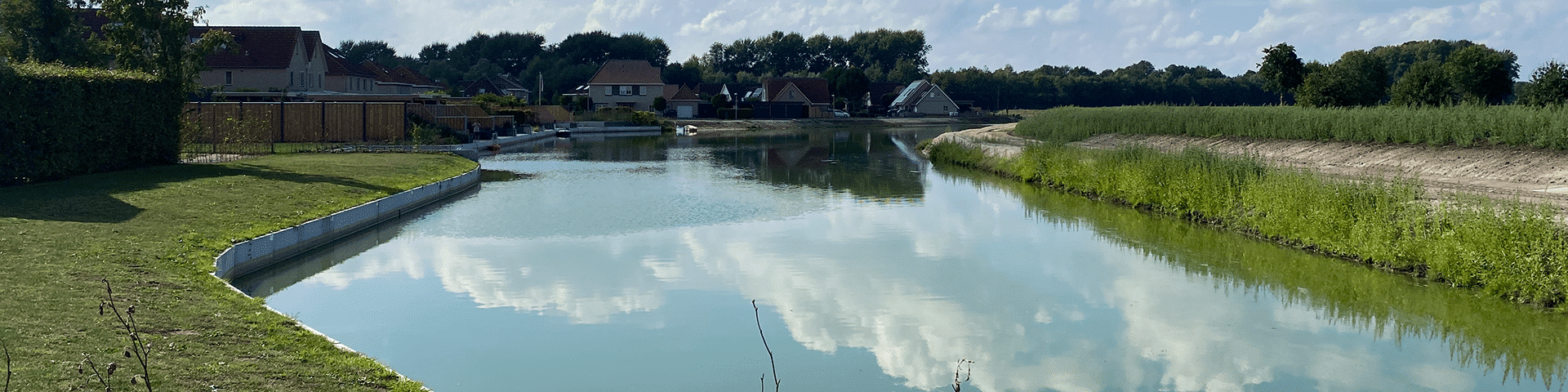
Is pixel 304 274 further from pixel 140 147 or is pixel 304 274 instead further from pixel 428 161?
pixel 428 161

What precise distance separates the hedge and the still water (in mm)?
5388

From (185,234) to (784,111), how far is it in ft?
317

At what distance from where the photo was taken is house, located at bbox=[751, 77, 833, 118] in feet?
365

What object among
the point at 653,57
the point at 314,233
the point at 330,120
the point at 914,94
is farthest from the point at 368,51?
the point at 314,233

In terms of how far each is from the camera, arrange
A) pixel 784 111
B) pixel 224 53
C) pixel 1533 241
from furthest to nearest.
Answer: pixel 784 111 → pixel 224 53 → pixel 1533 241

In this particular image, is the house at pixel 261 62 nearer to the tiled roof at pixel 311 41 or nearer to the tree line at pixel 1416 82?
the tiled roof at pixel 311 41

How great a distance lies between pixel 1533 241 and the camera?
1326cm

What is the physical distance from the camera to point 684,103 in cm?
10938

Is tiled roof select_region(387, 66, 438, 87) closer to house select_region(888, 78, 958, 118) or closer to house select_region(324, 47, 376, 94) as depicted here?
house select_region(324, 47, 376, 94)

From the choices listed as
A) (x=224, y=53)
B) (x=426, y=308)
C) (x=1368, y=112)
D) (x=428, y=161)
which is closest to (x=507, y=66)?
(x=224, y=53)

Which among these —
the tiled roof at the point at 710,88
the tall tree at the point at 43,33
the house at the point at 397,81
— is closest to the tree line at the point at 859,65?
the tall tree at the point at 43,33

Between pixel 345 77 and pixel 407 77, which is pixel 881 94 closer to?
pixel 407 77

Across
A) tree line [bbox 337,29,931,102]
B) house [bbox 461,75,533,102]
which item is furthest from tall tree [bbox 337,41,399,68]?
house [bbox 461,75,533,102]

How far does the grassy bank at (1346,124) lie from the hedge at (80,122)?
85.7ft
